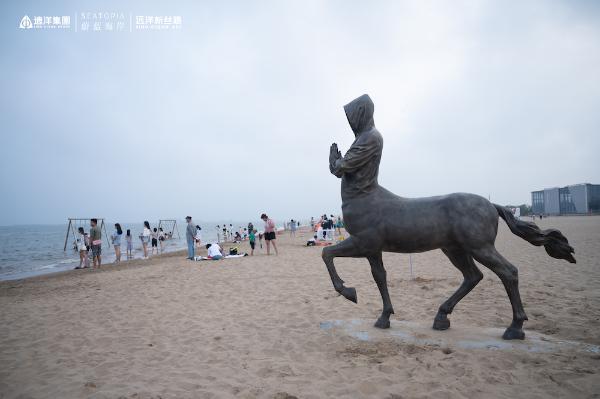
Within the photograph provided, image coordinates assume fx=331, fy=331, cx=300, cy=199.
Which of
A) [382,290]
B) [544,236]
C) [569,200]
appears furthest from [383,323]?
[569,200]

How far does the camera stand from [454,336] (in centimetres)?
412

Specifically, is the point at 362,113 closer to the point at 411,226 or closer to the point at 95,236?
the point at 411,226

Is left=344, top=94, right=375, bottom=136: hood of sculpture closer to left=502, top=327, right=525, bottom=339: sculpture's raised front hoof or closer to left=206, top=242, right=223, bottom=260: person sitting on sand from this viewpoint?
left=502, top=327, right=525, bottom=339: sculpture's raised front hoof

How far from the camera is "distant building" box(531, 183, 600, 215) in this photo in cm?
7638

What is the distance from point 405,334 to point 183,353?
281 centimetres

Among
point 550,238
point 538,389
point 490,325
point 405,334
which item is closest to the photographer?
point 538,389

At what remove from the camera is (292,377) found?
3.31m

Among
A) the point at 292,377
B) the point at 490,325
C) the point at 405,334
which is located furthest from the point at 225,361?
the point at 490,325

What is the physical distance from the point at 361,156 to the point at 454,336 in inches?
99.3

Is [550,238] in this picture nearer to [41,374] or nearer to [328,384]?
[328,384]

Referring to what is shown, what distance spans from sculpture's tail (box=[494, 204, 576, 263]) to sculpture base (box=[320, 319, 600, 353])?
1009 mm

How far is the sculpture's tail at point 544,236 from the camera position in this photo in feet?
13.2

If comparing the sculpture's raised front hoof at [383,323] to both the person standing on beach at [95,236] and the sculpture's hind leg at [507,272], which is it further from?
the person standing on beach at [95,236]

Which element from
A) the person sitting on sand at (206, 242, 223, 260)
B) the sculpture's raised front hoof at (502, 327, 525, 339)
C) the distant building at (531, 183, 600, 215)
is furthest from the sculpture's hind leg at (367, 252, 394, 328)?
the distant building at (531, 183, 600, 215)
